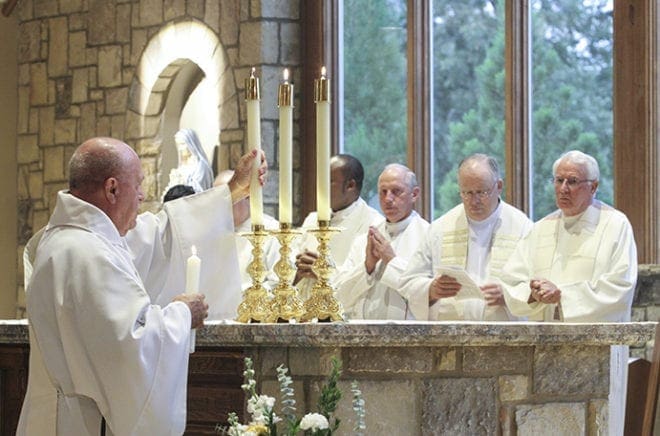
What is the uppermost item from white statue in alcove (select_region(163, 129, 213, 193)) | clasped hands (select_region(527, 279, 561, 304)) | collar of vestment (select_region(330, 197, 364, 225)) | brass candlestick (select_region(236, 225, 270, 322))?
white statue in alcove (select_region(163, 129, 213, 193))

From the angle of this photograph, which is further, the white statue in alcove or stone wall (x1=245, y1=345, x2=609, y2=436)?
the white statue in alcove

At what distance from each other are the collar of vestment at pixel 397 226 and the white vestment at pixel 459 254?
332 mm

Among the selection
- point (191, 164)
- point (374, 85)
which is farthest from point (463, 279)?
point (191, 164)

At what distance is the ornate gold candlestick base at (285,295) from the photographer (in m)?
4.55

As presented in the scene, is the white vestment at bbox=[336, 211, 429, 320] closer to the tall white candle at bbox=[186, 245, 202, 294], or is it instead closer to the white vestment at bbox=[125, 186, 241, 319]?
the white vestment at bbox=[125, 186, 241, 319]

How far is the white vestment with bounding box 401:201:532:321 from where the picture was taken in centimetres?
663

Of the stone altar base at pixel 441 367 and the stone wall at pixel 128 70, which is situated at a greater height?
the stone wall at pixel 128 70

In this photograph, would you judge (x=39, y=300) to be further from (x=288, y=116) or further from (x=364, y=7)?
(x=364, y=7)

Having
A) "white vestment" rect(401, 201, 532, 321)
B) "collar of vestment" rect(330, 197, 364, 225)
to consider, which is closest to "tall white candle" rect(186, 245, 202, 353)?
"white vestment" rect(401, 201, 532, 321)

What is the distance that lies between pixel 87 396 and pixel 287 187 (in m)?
0.95

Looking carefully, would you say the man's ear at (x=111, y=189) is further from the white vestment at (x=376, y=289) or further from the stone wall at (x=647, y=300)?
the stone wall at (x=647, y=300)

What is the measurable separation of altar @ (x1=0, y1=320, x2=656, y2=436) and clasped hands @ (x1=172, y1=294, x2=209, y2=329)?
0.26 metres

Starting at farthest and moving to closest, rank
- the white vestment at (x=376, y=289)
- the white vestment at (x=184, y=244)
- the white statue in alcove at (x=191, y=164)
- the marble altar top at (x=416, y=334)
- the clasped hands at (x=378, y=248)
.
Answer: the white statue in alcove at (x=191, y=164) < the white vestment at (x=376, y=289) < the clasped hands at (x=378, y=248) < the white vestment at (x=184, y=244) < the marble altar top at (x=416, y=334)

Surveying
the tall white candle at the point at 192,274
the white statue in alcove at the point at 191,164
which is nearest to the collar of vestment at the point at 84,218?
the tall white candle at the point at 192,274
